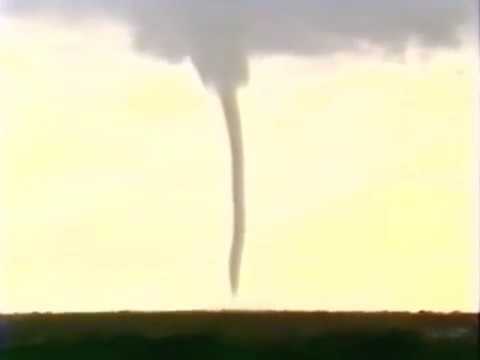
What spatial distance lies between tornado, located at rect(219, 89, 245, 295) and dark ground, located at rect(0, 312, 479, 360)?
63 millimetres

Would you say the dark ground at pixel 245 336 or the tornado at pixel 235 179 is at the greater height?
the tornado at pixel 235 179

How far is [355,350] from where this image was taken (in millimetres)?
1147

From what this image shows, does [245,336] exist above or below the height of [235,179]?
below

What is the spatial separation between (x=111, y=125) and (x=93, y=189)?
0.09m

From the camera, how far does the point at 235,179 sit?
3.84 feet

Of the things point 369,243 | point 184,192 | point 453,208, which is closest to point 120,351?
point 184,192

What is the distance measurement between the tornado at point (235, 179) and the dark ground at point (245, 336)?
0.21ft

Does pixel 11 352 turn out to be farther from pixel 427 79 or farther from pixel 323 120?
pixel 427 79

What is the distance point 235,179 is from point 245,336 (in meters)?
0.20

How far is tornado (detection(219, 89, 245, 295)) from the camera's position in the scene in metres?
1.16

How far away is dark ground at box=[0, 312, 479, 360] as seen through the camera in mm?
1149

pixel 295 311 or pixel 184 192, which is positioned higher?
pixel 184 192

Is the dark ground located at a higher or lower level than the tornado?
lower

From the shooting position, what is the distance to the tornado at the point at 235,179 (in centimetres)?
116
